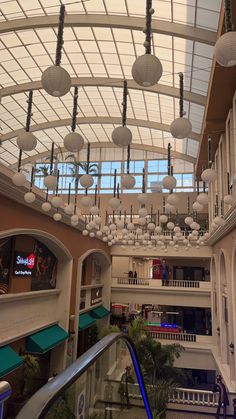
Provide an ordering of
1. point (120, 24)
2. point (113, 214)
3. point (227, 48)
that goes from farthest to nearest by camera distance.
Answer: point (113, 214) → point (120, 24) → point (227, 48)

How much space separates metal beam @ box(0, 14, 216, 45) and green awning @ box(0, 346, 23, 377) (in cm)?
1103

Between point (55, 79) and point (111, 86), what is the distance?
14.6m

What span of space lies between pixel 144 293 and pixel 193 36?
14667 mm

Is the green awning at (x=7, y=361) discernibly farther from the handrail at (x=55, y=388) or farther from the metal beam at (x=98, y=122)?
the metal beam at (x=98, y=122)

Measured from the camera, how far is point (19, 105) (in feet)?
68.7

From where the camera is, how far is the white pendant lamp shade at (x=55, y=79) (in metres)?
3.01

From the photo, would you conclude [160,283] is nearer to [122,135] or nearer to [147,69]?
[122,135]

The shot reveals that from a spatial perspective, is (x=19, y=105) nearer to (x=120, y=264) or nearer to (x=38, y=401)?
(x=120, y=264)

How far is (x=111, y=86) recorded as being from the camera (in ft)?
55.1

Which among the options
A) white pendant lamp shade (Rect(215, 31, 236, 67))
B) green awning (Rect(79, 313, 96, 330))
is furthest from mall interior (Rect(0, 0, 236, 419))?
green awning (Rect(79, 313, 96, 330))

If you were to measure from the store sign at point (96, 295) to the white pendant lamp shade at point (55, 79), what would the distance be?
1672cm

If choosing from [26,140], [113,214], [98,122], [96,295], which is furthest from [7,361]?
[98,122]

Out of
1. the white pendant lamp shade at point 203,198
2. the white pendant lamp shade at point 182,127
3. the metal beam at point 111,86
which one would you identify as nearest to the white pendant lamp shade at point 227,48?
the white pendant lamp shade at point 182,127

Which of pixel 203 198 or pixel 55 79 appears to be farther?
pixel 203 198
